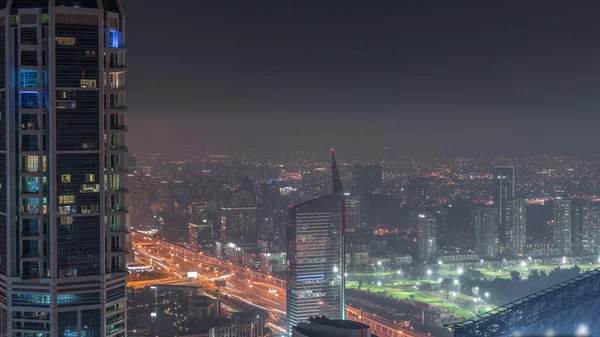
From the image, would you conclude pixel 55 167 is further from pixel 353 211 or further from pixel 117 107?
pixel 353 211

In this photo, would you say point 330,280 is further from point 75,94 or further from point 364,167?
point 75,94

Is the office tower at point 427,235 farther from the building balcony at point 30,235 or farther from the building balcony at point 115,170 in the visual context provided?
the building balcony at point 30,235

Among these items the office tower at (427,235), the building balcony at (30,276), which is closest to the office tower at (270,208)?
the office tower at (427,235)

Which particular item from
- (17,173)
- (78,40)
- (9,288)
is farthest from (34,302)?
(78,40)

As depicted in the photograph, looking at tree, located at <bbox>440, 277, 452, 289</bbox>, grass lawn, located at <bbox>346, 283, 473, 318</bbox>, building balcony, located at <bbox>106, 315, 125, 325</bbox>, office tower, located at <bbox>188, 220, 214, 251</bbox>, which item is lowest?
grass lawn, located at <bbox>346, 283, 473, 318</bbox>

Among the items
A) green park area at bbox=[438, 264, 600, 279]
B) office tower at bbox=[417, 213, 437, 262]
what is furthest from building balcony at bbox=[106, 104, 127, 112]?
office tower at bbox=[417, 213, 437, 262]

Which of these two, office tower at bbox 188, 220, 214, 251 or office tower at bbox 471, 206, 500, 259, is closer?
office tower at bbox 471, 206, 500, 259

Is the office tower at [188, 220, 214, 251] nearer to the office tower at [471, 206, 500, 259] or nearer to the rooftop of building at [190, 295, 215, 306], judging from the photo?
the office tower at [471, 206, 500, 259]

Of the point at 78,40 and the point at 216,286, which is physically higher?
the point at 78,40
